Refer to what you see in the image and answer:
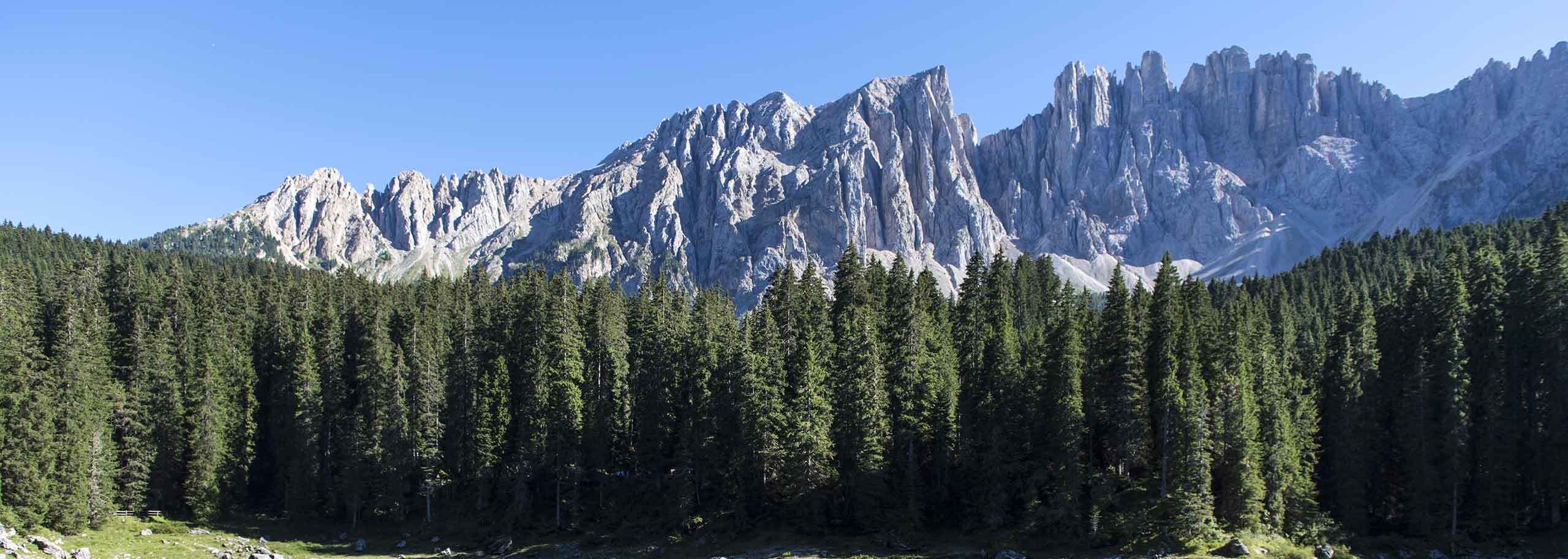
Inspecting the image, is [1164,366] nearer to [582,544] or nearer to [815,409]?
[815,409]

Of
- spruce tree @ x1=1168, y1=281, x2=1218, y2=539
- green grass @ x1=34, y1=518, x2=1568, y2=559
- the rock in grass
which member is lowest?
green grass @ x1=34, y1=518, x2=1568, y2=559

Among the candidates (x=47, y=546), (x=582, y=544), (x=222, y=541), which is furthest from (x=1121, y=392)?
(x=47, y=546)

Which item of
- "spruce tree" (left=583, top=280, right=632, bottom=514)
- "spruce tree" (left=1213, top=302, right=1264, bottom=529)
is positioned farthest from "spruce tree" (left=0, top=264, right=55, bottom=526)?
"spruce tree" (left=1213, top=302, right=1264, bottom=529)

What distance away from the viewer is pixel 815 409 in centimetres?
6131

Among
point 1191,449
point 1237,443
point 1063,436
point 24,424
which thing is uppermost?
point 24,424

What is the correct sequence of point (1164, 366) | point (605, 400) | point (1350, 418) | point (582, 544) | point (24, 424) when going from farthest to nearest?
point (605, 400) → point (582, 544) → point (1350, 418) → point (24, 424) → point (1164, 366)

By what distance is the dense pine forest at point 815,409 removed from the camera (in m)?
55.0

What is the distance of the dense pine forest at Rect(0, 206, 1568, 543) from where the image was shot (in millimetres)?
55000

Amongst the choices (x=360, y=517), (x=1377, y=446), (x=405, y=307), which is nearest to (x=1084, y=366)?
(x=1377, y=446)

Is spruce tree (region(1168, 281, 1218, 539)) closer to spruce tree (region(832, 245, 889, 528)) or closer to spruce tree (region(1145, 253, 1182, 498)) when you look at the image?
spruce tree (region(1145, 253, 1182, 498))

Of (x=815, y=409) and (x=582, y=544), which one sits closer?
(x=815, y=409)

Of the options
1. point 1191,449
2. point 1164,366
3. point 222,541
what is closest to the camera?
point 1191,449

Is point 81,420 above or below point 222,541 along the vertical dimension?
above

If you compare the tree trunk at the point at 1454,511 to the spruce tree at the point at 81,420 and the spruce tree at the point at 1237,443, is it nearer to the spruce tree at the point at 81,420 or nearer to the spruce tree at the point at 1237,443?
the spruce tree at the point at 1237,443
